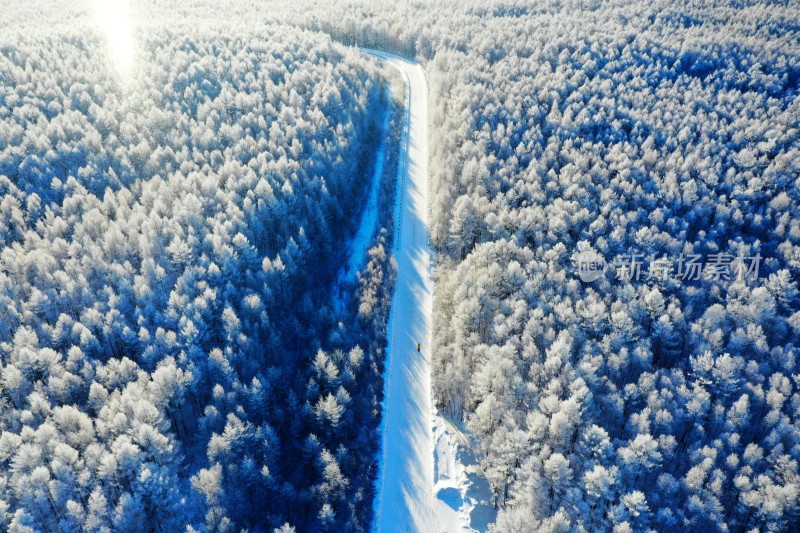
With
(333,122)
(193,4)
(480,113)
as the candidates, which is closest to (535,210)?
(480,113)

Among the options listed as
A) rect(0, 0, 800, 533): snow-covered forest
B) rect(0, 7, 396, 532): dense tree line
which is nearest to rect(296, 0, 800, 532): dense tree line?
rect(0, 0, 800, 533): snow-covered forest

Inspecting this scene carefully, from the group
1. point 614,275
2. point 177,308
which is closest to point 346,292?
point 177,308

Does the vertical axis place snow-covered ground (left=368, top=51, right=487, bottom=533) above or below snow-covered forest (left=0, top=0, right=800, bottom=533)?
below

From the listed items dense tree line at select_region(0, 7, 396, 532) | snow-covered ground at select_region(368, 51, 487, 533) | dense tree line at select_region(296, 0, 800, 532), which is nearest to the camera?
A: dense tree line at select_region(0, 7, 396, 532)

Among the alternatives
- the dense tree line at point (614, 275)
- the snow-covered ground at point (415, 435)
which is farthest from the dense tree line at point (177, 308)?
the dense tree line at point (614, 275)

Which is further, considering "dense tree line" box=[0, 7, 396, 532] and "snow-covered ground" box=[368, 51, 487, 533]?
"snow-covered ground" box=[368, 51, 487, 533]

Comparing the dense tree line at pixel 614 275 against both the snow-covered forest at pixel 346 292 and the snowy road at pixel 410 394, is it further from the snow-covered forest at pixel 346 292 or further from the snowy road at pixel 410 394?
the snowy road at pixel 410 394

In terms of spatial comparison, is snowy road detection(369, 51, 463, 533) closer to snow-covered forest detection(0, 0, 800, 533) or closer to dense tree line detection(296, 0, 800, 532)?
snow-covered forest detection(0, 0, 800, 533)

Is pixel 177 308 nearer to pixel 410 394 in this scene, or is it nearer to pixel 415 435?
pixel 410 394
